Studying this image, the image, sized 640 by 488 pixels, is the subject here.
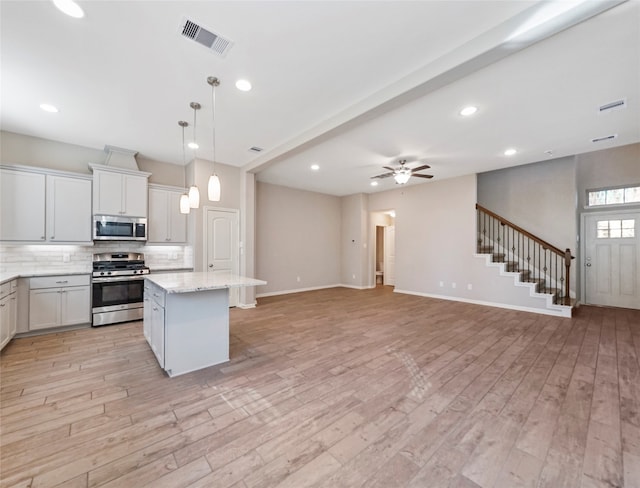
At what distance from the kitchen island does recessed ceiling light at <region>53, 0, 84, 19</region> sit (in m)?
2.30

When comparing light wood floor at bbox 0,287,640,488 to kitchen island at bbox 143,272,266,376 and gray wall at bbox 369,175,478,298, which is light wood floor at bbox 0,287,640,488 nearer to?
kitchen island at bbox 143,272,266,376

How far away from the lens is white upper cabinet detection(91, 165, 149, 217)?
4.54 meters

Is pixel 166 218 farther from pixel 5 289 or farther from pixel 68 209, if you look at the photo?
pixel 5 289

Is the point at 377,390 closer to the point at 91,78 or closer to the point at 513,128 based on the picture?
the point at 513,128

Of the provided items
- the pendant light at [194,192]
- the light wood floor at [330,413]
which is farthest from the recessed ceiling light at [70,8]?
the light wood floor at [330,413]

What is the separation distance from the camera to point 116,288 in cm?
453

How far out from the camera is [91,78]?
9.31 feet

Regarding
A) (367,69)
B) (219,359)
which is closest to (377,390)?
(219,359)

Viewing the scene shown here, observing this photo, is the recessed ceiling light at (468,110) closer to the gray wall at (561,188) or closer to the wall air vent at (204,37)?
the wall air vent at (204,37)

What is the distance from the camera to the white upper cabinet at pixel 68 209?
4.21 metres

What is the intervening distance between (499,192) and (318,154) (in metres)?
4.96

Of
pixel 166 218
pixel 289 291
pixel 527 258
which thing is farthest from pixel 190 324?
pixel 527 258

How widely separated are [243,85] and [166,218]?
11.4ft

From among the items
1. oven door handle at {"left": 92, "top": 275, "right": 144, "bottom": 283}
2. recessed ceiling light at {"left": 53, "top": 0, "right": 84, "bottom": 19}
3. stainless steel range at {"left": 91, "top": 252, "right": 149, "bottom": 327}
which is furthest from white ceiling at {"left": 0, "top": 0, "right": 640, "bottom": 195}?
oven door handle at {"left": 92, "top": 275, "right": 144, "bottom": 283}
